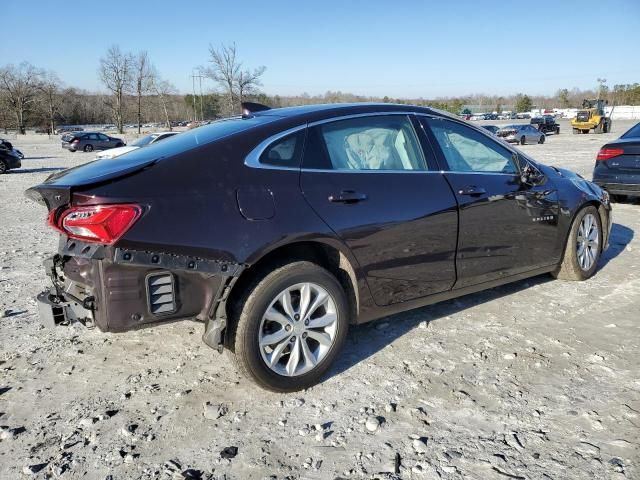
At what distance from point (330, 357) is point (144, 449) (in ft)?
3.83

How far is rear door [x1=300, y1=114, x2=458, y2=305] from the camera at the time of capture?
3.16 meters

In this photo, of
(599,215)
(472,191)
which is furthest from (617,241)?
(472,191)

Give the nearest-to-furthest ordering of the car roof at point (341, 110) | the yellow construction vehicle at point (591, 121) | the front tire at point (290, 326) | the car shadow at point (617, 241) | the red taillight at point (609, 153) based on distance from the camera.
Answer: the front tire at point (290, 326)
the car roof at point (341, 110)
the car shadow at point (617, 241)
the red taillight at point (609, 153)
the yellow construction vehicle at point (591, 121)

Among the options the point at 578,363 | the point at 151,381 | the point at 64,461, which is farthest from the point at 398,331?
the point at 64,461

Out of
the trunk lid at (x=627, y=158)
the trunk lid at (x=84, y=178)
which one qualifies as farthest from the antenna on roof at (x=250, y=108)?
the trunk lid at (x=627, y=158)

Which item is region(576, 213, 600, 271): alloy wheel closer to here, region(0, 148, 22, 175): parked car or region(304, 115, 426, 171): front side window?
region(304, 115, 426, 171): front side window

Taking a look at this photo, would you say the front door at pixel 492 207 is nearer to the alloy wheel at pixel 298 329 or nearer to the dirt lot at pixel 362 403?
the dirt lot at pixel 362 403

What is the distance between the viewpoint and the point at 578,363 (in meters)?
3.40

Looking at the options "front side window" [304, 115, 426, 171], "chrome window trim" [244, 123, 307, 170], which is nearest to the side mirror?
"front side window" [304, 115, 426, 171]

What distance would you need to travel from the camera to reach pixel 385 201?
11.0ft

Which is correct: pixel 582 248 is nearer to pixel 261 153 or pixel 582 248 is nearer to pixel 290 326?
pixel 290 326

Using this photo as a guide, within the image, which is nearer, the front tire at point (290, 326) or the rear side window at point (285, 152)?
the front tire at point (290, 326)

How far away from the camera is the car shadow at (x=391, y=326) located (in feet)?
11.6

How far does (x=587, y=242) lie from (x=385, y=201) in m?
2.75
